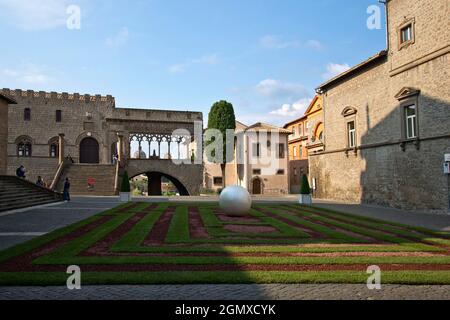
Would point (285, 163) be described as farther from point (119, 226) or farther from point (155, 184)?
point (119, 226)

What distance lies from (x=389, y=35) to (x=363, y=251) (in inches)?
746

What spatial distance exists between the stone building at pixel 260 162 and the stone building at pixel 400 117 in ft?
54.5

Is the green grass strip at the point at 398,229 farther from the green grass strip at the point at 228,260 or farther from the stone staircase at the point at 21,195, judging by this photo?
the stone staircase at the point at 21,195

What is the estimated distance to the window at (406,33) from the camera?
2083 cm

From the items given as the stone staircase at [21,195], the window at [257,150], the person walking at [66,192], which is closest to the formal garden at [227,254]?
the stone staircase at [21,195]

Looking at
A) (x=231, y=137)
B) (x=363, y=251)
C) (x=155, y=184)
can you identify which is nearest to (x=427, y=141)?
(x=363, y=251)

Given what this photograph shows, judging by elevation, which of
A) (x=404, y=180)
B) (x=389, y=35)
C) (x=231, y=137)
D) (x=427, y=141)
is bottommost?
(x=404, y=180)

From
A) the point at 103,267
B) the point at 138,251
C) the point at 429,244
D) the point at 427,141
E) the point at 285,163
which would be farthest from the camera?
the point at 285,163

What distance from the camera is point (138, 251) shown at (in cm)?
857

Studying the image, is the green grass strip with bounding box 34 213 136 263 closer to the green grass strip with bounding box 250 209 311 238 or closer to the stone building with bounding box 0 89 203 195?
the green grass strip with bounding box 250 209 311 238

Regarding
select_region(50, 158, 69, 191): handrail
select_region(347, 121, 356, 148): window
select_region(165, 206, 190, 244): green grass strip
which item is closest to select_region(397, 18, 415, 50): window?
select_region(347, 121, 356, 148): window

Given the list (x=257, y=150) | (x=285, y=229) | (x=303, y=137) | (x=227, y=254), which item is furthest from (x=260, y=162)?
(x=227, y=254)

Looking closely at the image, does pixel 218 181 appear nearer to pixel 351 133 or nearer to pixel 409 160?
pixel 351 133

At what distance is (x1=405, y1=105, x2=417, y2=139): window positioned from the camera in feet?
67.6
